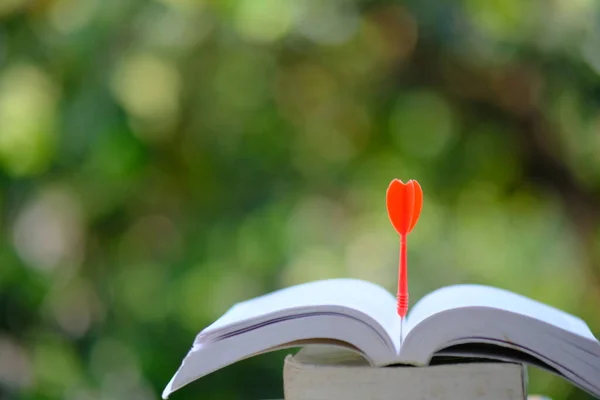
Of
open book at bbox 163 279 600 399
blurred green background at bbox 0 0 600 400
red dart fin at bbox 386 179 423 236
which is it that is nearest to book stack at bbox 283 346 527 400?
open book at bbox 163 279 600 399

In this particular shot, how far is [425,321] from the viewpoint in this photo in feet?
2.08

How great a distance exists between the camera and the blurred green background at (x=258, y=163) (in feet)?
5.41

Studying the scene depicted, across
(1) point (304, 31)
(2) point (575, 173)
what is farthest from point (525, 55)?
(1) point (304, 31)

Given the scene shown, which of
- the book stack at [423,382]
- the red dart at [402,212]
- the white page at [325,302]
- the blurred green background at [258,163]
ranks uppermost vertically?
the red dart at [402,212]

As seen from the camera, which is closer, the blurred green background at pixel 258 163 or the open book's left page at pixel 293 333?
the open book's left page at pixel 293 333

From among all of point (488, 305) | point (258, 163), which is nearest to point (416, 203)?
point (488, 305)

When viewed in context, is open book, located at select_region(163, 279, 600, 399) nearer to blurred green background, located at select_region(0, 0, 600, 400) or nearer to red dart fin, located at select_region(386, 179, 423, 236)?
red dart fin, located at select_region(386, 179, 423, 236)

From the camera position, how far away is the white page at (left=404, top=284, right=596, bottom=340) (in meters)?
0.65

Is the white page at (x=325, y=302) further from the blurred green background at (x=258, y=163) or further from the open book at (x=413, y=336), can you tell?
the blurred green background at (x=258, y=163)

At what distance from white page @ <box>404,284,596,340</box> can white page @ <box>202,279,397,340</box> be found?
3 cm

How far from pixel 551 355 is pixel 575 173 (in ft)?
4.02

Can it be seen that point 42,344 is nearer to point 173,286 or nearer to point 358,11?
point 173,286

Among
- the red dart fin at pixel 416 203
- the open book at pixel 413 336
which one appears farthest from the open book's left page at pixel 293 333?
the red dart fin at pixel 416 203

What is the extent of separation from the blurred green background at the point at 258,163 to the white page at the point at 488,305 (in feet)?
2.84
